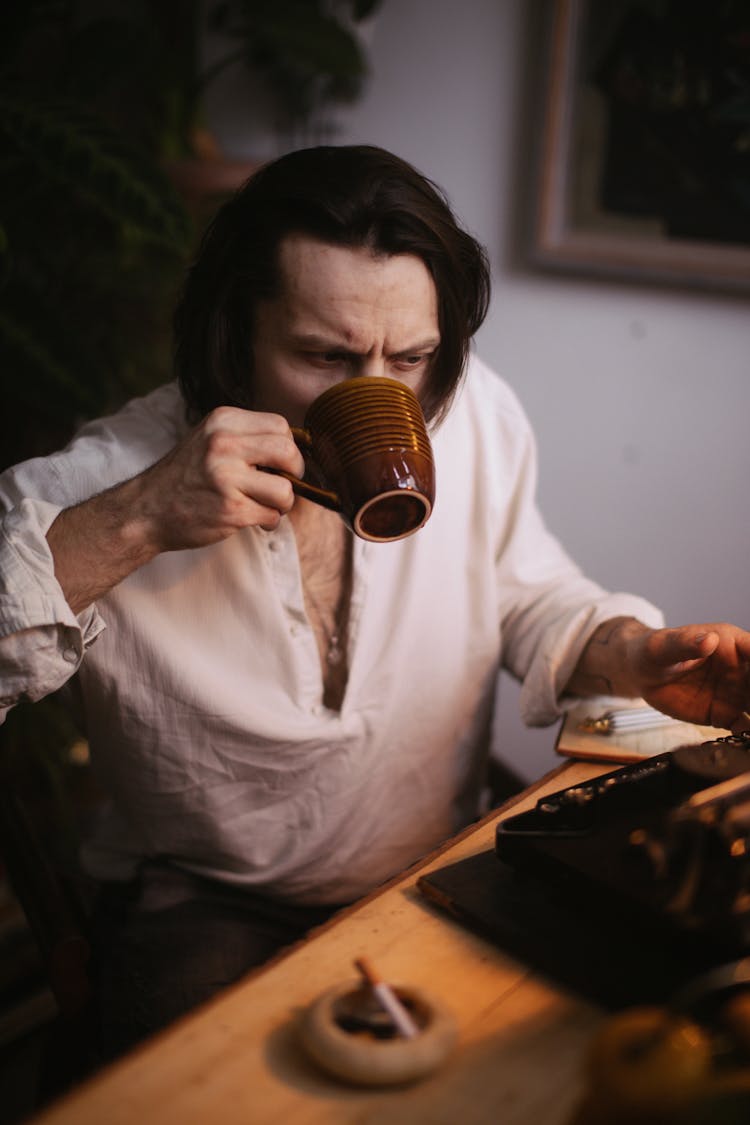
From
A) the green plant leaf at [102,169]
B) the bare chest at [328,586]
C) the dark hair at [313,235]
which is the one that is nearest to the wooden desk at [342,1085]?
the bare chest at [328,586]

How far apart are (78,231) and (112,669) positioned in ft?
4.99

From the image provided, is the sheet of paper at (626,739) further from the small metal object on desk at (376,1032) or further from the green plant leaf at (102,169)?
the green plant leaf at (102,169)

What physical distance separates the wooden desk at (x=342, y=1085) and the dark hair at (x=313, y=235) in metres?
0.76

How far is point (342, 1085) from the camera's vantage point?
644 millimetres

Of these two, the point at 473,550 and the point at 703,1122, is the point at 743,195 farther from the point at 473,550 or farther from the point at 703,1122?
the point at 703,1122

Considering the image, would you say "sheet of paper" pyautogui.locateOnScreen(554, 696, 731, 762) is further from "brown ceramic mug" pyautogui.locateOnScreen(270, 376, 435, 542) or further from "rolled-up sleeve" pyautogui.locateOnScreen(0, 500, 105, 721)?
"rolled-up sleeve" pyautogui.locateOnScreen(0, 500, 105, 721)

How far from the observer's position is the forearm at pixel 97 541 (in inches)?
40.6

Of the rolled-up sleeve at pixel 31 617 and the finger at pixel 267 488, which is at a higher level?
the finger at pixel 267 488

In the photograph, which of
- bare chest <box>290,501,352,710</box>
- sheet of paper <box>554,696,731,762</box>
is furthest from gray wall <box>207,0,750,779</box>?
sheet of paper <box>554,696,731,762</box>

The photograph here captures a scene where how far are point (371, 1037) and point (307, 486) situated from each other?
0.54m

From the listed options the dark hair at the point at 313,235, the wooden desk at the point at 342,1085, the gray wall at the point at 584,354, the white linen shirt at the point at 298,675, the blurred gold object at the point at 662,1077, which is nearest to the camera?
the blurred gold object at the point at 662,1077

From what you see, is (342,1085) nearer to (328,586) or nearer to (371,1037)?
(371,1037)

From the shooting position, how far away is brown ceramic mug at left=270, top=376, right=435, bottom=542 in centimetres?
94

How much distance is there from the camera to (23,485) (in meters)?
1.21
